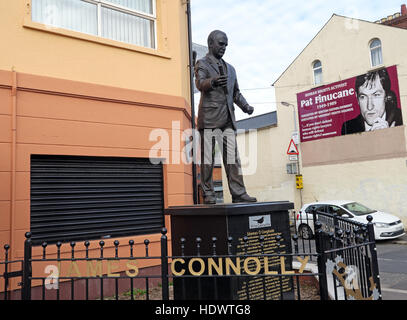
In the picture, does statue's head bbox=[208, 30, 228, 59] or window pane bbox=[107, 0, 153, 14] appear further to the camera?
window pane bbox=[107, 0, 153, 14]

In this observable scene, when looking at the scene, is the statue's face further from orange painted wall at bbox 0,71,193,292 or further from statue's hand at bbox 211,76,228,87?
orange painted wall at bbox 0,71,193,292

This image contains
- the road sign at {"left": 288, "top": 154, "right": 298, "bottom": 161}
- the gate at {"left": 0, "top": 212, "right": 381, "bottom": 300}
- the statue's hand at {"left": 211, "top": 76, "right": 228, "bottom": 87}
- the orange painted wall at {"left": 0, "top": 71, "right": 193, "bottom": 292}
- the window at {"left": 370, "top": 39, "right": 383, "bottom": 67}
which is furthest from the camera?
the road sign at {"left": 288, "top": 154, "right": 298, "bottom": 161}

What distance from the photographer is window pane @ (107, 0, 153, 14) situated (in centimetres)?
809

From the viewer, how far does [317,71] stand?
1906 cm

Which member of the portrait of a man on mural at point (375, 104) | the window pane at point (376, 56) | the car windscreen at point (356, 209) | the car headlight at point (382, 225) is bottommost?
the car headlight at point (382, 225)

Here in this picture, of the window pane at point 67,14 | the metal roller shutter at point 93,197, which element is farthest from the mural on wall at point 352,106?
the window pane at point 67,14

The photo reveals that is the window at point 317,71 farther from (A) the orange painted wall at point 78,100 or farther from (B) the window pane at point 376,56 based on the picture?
(A) the orange painted wall at point 78,100

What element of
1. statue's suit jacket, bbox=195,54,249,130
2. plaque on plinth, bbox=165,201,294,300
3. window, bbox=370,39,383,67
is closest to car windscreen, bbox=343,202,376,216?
window, bbox=370,39,383,67

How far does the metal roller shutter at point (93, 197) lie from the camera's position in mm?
6523

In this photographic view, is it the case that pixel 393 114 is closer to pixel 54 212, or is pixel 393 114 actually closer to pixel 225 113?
pixel 225 113

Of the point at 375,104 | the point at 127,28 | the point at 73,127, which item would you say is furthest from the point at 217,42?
the point at 375,104

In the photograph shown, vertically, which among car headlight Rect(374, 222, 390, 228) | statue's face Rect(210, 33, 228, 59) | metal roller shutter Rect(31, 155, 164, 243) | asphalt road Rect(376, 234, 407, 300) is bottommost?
asphalt road Rect(376, 234, 407, 300)

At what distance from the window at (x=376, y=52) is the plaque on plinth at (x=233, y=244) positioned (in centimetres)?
1397

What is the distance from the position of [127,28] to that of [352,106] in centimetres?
1230
